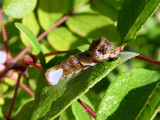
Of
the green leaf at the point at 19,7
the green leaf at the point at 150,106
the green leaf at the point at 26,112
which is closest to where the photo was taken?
the green leaf at the point at 150,106

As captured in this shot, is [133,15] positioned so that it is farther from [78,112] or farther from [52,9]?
[52,9]

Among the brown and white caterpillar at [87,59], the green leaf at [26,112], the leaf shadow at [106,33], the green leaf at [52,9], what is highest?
the brown and white caterpillar at [87,59]

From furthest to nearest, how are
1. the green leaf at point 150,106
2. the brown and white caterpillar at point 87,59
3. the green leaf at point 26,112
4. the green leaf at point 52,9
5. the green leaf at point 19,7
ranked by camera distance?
1. the green leaf at point 52,9
2. the green leaf at point 19,7
3. the green leaf at point 26,112
4. the brown and white caterpillar at point 87,59
5. the green leaf at point 150,106

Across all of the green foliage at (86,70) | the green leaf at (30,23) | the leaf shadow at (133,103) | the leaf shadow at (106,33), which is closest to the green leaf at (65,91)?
the green foliage at (86,70)

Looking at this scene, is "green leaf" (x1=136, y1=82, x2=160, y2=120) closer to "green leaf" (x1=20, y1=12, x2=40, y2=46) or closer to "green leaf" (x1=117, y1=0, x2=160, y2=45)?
"green leaf" (x1=117, y1=0, x2=160, y2=45)

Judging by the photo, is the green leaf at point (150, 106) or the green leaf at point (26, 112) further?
the green leaf at point (26, 112)

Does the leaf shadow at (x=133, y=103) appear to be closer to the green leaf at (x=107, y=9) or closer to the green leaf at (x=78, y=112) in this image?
the green leaf at (x=78, y=112)
